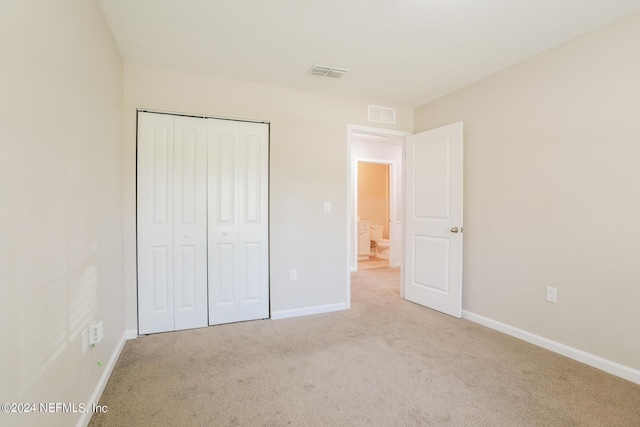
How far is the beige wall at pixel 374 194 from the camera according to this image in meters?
7.36

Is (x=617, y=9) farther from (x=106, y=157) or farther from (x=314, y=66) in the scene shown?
(x=106, y=157)

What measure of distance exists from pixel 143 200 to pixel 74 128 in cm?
130

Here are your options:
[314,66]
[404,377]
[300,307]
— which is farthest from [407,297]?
[314,66]

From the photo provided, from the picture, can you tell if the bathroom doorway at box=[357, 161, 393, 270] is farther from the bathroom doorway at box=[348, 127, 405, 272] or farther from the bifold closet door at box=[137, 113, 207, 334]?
the bifold closet door at box=[137, 113, 207, 334]

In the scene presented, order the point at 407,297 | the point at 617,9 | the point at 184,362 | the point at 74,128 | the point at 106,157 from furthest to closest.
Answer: the point at 407,297, the point at 184,362, the point at 106,157, the point at 617,9, the point at 74,128

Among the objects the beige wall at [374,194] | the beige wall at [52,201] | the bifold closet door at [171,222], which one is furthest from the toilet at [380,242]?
the beige wall at [52,201]

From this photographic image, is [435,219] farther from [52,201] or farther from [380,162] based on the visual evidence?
[52,201]

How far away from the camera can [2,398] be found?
2.93ft

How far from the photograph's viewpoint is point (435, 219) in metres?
3.38

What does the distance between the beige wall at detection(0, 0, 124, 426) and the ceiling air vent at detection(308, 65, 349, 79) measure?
1.60m

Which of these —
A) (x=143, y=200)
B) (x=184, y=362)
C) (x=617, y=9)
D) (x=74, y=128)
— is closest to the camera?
(x=74, y=128)

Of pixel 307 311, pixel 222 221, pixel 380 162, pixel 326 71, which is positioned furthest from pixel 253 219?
pixel 380 162

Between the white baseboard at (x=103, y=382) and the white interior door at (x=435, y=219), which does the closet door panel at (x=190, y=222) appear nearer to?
the white baseboard at (x=103, y=382)

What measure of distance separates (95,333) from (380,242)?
5.79 meters
